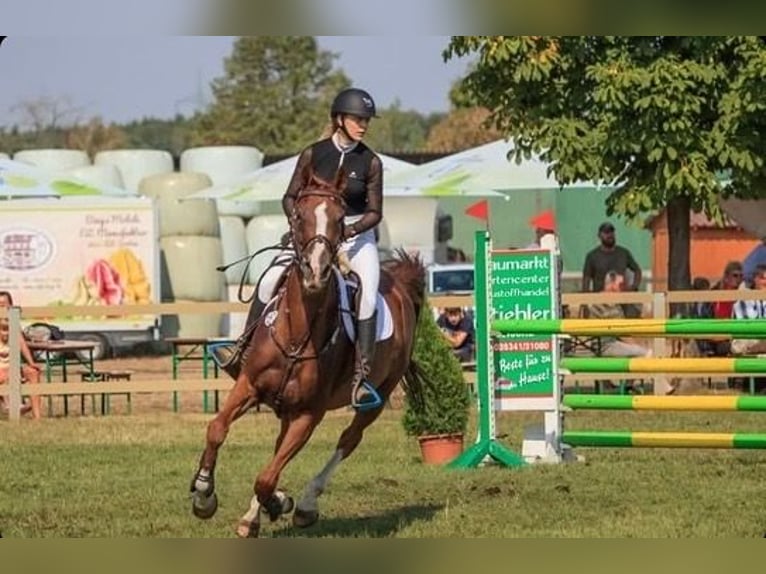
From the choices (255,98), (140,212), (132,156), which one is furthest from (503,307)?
(255,98)

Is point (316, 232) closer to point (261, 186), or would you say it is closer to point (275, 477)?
point (275, 477)

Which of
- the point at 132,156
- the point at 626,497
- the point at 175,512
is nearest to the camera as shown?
the point at 175,512

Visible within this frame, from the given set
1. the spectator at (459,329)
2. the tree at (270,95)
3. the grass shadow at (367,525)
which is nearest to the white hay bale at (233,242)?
the spectator at (459,329)

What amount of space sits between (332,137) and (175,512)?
2.55 meters

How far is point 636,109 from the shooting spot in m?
19.6

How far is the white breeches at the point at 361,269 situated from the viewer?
9.84 meters

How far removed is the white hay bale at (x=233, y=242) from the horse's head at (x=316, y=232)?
24491 millimetres

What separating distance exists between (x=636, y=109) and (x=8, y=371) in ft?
Answer: 25.1

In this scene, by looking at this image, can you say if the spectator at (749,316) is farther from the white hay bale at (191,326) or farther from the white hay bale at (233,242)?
the white hay bale at (233,242)

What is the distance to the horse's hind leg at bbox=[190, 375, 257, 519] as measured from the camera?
9.30m

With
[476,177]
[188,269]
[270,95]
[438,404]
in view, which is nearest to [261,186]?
[476,177]

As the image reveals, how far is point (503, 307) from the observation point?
13703mm

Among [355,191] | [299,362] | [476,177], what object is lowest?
[299,362]

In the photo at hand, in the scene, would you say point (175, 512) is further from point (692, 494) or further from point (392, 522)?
point (692, 494)
